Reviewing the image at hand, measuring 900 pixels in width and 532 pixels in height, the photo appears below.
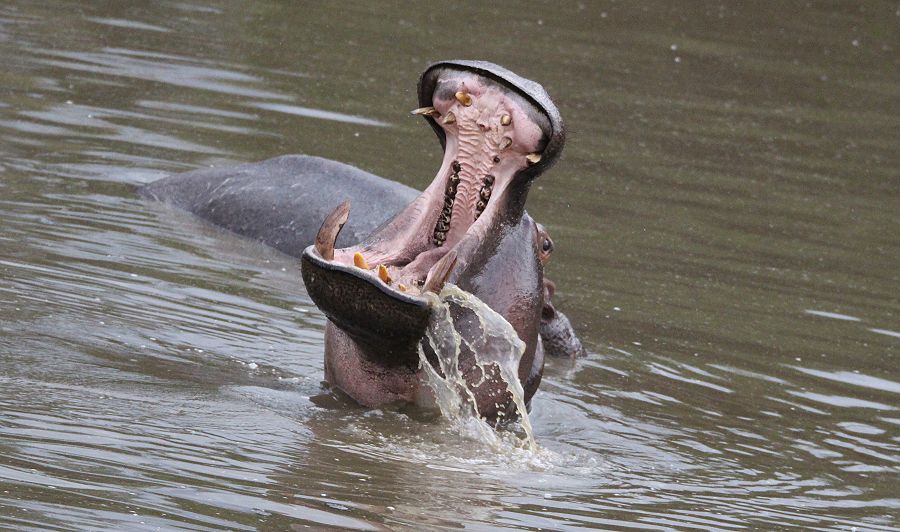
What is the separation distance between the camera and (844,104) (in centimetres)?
1499

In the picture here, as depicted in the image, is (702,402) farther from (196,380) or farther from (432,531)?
(432,531)

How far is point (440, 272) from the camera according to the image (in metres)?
4.98

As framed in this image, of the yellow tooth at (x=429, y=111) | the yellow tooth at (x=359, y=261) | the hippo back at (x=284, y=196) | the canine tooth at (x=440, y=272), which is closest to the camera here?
the canine tooth at (x=440, y=272)

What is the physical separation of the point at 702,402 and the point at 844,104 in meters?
8.71

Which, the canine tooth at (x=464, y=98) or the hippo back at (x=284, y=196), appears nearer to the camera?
the canine tooth at (x=464, y=98)

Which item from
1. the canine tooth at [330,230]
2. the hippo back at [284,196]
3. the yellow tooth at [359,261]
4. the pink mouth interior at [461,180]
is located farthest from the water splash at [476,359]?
the hippo back at [284,196]

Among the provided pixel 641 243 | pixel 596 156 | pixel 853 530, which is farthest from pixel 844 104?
pixel 853 530

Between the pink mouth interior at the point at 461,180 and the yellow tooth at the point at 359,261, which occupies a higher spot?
the pink mouth interior at the point at 461,180

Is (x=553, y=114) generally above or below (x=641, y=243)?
above

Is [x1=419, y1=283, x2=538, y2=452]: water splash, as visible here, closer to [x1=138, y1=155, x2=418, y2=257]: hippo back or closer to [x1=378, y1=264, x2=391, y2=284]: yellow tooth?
[x1=378, y1=264, x2=391, y2=284]: yellow tooth

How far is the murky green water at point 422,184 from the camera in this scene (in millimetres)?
4922

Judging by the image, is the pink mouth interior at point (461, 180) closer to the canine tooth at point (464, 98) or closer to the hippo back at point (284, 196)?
the canine tooth at point (464, 98)

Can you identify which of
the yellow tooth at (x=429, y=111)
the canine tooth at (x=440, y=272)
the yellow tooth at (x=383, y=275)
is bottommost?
the yellow tooth at (x=383, y=275)

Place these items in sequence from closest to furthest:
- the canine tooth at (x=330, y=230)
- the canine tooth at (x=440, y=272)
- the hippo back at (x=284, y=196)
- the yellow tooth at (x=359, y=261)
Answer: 1. the canine tooth at (x=330, y=230)
2. the canine tooth at (x=440, y=272)
3. the yellow tooth at (x=359, y=261)
4. the hippo back at (x=284, y=196)
